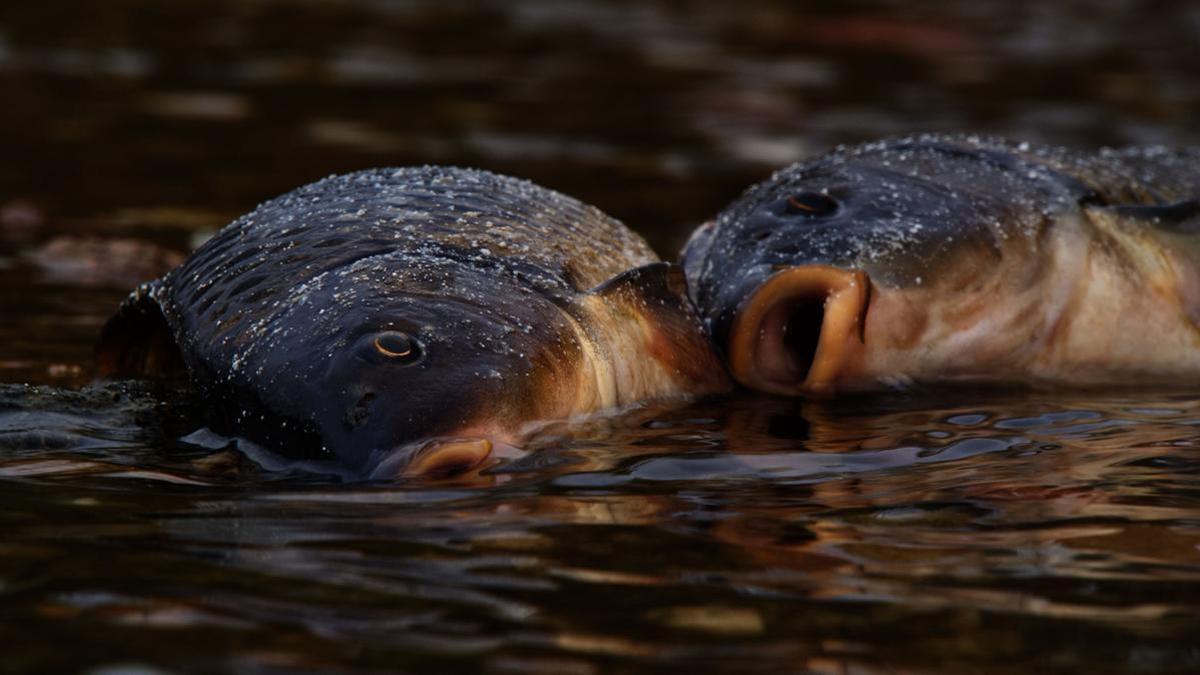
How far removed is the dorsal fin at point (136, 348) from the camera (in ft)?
17.6

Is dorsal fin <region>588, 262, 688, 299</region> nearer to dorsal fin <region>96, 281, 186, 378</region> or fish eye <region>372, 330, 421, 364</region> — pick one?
fish eye <region>372, 330, 421, 364</region>

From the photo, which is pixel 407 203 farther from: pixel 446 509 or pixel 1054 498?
pixel 1054 498

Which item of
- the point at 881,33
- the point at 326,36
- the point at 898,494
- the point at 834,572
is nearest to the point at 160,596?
the point at 834,572

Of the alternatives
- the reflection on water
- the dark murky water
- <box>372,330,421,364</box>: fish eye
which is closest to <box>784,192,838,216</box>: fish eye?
the dark murky water

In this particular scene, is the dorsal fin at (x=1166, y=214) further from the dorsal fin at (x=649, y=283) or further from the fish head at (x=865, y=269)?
the dorsal fin at (x=649, y=283)

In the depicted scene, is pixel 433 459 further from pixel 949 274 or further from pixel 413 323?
pixel 949 274

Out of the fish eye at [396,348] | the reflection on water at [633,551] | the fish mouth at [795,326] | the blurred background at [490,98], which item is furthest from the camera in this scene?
the blurred background at [490,98]

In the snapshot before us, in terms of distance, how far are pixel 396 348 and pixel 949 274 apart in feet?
5.80

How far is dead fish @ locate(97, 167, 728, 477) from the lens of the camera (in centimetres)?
417

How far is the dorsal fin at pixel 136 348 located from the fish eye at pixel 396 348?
1.32 m

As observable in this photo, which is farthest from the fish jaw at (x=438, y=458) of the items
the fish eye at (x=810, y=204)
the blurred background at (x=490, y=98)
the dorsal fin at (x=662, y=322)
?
the blurred background at (x=490, y=98)

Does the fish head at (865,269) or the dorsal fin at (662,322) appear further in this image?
the fish head at (865,269)

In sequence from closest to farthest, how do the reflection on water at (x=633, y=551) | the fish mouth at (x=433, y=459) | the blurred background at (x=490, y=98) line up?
1. the reflection on water at (x=633, y=551)
2. the fish mouth at (x=433, y=459)
3. the blurred background at (x=490, y=98)

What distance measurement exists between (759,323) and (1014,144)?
124 centimetres
